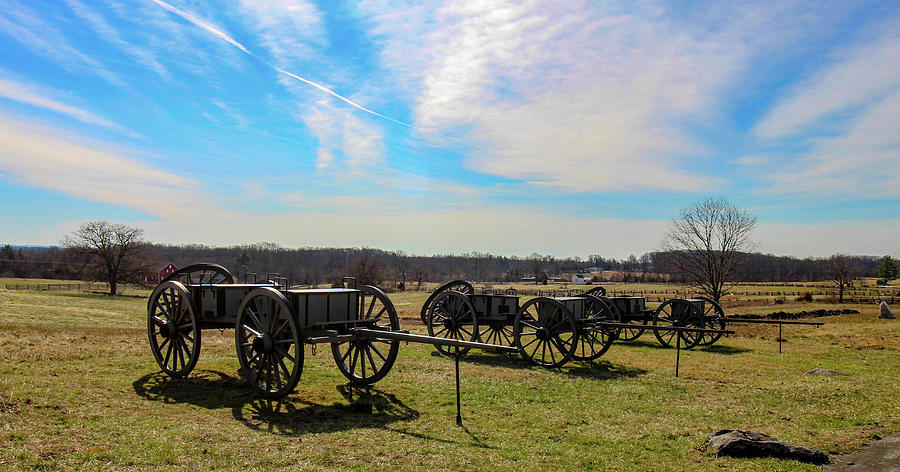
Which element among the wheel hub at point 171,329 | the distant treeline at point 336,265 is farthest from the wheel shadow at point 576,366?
the distant treeline at point 336,265

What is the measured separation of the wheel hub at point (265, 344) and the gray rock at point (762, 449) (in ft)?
21.9

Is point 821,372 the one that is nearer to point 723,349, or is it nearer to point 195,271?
point 723,349

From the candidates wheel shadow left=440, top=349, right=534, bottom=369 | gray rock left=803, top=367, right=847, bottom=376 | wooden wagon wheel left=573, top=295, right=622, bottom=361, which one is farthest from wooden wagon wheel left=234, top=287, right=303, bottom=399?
gray rock left=803, top=367, right=847, bottom=376

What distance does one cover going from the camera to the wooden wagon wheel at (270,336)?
27.6 ft

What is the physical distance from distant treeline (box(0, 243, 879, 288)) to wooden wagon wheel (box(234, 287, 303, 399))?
49.1m

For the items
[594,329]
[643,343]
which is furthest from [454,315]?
[643,343]

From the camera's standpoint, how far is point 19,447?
6.05 metres

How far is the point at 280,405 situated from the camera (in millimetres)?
8898

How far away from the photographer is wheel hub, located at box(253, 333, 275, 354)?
28.9ft

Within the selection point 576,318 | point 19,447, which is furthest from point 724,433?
point 19,447

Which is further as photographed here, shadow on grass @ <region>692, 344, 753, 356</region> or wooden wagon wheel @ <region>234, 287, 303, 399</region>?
shadow on grass @ <region>692, 344, 753, 356</region>

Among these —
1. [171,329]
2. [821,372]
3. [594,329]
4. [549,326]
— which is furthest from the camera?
[594,329]

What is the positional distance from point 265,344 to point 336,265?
129065mm

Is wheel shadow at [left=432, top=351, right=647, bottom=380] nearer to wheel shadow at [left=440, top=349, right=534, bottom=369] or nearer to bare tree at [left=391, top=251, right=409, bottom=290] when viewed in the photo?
wheel shadow at [left=440, top=349, right=534, bottom=369]
